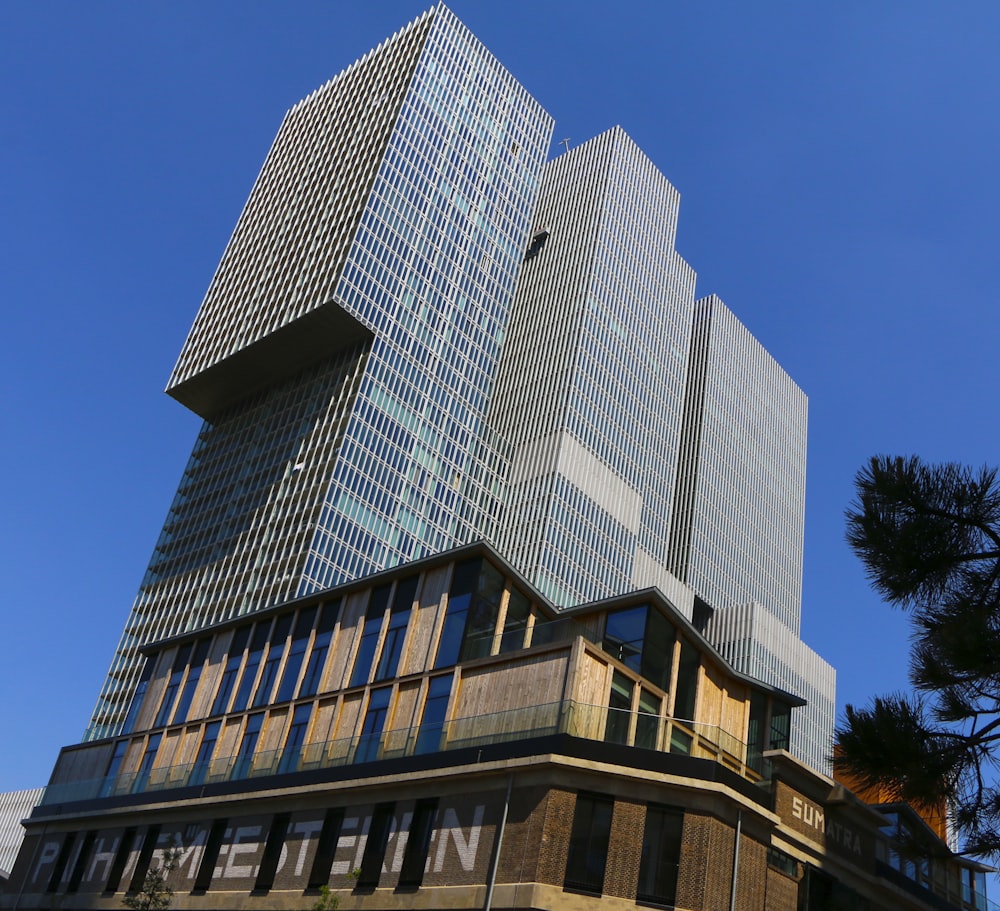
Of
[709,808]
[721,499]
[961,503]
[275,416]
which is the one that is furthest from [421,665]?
[721,499]

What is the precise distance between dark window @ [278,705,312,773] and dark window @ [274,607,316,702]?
4.98 ft

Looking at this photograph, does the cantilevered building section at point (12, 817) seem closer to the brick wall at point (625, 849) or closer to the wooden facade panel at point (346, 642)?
the wooden facade panel at point (346, 642)

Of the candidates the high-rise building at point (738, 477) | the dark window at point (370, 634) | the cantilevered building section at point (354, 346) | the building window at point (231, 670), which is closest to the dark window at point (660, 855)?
the dark window at point (370, 634)

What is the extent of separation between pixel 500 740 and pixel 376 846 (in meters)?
5.55

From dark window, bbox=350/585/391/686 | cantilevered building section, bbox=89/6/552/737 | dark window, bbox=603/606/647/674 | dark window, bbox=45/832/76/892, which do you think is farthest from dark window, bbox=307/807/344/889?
cantilevered building section, bbox=89/6/552/737

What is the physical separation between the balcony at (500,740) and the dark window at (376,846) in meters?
1.87

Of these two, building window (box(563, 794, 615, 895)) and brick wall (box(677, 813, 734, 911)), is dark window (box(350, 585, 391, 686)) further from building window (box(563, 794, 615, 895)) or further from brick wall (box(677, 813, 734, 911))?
brick wall (box(677, 813, 734, 911))

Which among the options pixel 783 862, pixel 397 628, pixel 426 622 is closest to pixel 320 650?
pixel 397 628

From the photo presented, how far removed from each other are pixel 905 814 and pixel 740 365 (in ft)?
395

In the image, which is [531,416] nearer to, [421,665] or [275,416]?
[275,416]

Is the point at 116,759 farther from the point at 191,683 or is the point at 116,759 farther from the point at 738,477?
the point at 738,477

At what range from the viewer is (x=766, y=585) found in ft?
481

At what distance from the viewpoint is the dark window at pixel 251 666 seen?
45812 mm

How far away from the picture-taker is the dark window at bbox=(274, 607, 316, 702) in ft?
144
